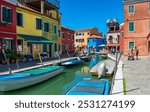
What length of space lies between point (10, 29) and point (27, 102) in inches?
730

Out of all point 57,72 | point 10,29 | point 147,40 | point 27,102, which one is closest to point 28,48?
point 10,29

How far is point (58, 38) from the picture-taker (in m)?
38.0

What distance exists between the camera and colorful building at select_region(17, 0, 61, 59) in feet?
84.6

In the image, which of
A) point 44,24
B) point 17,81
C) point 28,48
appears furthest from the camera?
point 44,24

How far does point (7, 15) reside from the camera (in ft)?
75.2

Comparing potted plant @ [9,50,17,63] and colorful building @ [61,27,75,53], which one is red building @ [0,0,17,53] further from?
colorful building @ [61,27,75,53]

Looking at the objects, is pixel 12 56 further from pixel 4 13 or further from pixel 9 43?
pixel 4 13

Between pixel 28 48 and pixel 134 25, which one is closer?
pixel 28 48

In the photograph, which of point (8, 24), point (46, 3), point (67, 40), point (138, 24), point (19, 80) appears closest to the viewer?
point (19, 80)

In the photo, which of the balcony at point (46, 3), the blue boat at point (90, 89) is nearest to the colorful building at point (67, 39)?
the balcony at point (46, 3)

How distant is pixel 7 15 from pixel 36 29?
6847 mm

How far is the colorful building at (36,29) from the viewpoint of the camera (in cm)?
2579

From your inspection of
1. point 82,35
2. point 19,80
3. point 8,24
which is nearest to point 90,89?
point 19,80

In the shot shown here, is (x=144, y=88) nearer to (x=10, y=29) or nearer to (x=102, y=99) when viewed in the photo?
(x=102, y=99)
